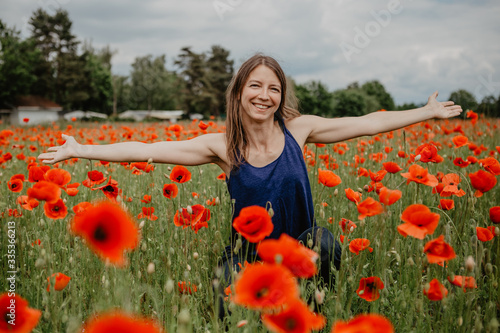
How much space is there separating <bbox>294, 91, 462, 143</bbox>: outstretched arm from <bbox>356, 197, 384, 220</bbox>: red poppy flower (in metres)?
1.24

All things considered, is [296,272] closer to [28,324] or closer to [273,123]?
[28,324]

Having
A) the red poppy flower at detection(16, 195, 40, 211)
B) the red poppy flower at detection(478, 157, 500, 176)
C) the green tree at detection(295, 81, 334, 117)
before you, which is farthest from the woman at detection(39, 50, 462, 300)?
the green tree at detection(295, 81, 334, 117)

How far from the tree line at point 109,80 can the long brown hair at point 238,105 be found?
32630 millimetres

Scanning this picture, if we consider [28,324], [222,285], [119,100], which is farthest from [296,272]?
[119,100]

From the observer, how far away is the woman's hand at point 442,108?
269 cm

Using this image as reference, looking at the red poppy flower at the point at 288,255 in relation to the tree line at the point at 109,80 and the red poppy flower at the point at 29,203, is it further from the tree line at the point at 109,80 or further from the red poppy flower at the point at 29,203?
the tree line at the point at 109,80

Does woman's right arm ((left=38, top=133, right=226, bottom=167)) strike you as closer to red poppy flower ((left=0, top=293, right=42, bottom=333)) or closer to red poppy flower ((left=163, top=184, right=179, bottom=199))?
red poppy flower ((left=163, top=184, right=179, bottom=199))

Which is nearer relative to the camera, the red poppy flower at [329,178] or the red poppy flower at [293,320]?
the red poppy flower at [293,320]

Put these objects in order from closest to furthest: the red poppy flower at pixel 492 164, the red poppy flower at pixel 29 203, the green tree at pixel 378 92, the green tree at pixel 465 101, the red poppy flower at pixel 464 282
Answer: the red poppy flower at pixel 464 282
the red poppy flower at pixel 29 203
the red poppy flower at pixel 492 164
the green tree at pixel 465 101
the green tree at pixel 378 92

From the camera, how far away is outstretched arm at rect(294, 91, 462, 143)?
271cm

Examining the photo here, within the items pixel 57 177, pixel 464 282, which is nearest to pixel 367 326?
pixel 464 282

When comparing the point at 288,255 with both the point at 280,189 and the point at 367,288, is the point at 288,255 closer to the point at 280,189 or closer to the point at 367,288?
the point at 367,288

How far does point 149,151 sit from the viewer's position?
253cm

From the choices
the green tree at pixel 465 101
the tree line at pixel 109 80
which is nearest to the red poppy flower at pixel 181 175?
the green tree at pixel 465 101
